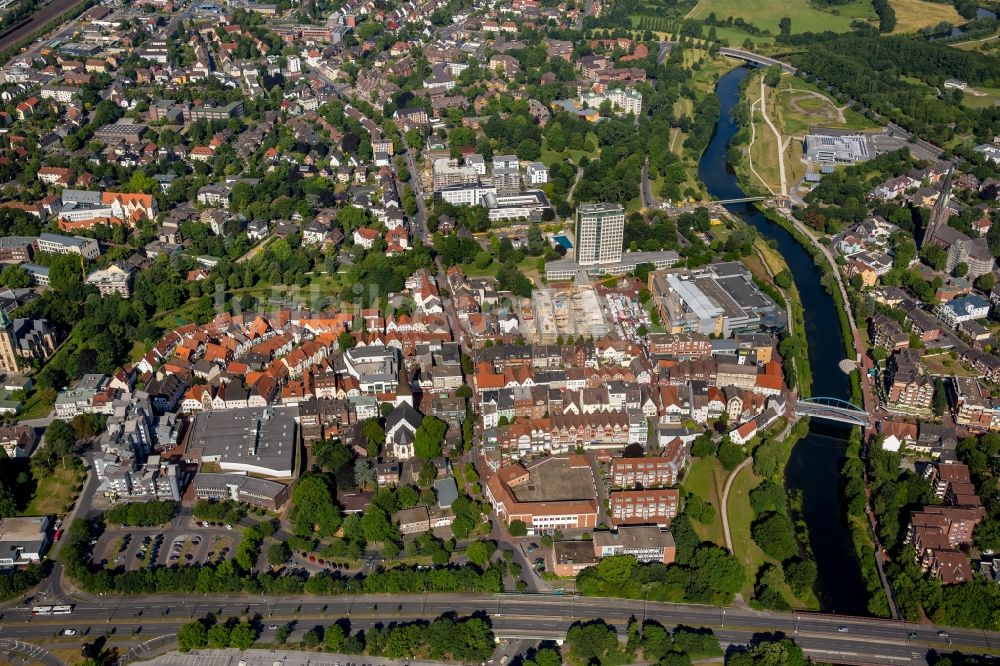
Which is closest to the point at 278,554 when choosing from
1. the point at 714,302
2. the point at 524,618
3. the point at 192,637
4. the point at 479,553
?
the point at 192,637

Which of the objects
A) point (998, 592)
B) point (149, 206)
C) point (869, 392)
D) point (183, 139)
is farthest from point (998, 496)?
point (183, 139)

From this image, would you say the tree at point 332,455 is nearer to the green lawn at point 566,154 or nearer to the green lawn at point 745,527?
the green lawn at point 745,527

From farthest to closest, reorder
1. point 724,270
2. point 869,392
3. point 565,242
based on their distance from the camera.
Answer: point 565,242 < point 724,270 < point 869,392

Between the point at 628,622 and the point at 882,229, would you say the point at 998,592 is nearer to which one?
the point at 628,622

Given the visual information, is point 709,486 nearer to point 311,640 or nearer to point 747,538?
point 747,538

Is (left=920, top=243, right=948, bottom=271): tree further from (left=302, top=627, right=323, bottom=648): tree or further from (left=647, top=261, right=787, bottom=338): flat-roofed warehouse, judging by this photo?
(left=302, top=627, right=323, bottom=648): tree

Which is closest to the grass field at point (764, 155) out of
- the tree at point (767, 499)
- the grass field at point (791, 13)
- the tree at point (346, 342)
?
the grass field at point (791, 13)
